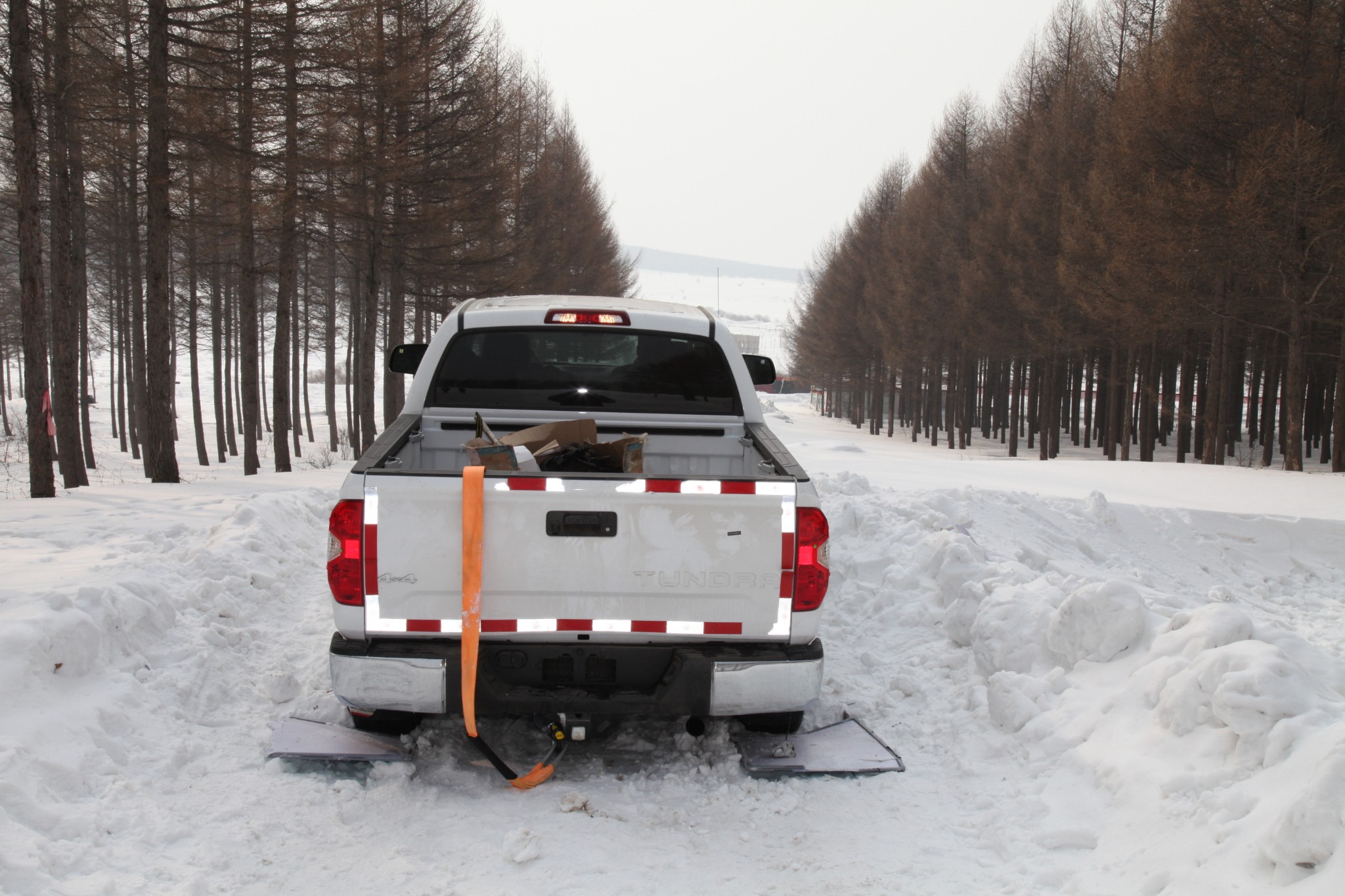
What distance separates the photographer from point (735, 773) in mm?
4012

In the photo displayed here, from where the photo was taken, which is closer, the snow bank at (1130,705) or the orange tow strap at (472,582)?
the snow bank at (1130,705)

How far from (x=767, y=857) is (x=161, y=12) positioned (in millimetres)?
13529

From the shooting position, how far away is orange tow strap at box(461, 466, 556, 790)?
344 centimetres

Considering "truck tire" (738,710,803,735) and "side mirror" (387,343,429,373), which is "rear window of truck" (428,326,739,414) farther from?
"truck tire" (738,710,803,735)

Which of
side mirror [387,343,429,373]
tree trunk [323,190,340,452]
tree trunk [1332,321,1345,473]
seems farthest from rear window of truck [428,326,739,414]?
tree trunk [1332,321,1345,473]

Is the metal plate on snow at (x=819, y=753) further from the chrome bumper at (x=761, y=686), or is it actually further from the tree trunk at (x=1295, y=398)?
the tree trunk at (x=1295, y=398)

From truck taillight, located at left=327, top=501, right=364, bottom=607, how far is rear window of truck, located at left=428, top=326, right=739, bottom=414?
1800mm

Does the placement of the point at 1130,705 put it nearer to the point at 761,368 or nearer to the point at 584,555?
the point at 584,555

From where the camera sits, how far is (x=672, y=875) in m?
3.22

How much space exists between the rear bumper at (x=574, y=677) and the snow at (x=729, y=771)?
0.43m

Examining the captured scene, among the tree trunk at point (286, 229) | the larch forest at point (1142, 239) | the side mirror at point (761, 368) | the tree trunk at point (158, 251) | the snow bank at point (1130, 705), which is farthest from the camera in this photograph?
the larch forest at point (1142, 239)

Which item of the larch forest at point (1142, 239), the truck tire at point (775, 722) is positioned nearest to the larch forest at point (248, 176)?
the truck tire at point (775, 722)

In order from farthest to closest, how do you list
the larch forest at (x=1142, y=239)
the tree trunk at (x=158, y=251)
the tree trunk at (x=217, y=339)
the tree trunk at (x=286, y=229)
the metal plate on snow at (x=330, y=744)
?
the tree trunk at (x=217, y=339) < the larch forest at (x=1142, y=239) < the tree trunk at (x=286, y=229) < the tree trunk at (x=158, y=251) < the metal plate on snow at (x=330, y=744)

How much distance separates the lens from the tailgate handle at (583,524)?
3.54m
